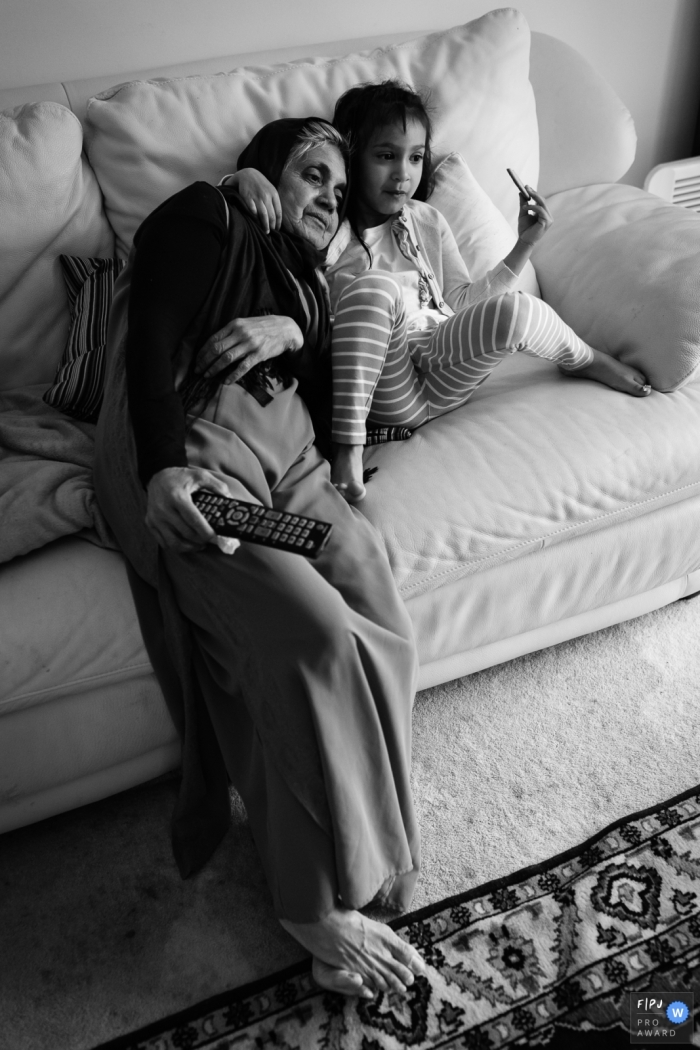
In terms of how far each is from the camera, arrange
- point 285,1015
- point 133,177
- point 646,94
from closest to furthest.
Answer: point 285,1015 < point 133,177 < point 646,94

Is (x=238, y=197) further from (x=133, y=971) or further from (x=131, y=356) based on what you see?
(x=133, y=971)

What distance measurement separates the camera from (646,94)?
8.20ft

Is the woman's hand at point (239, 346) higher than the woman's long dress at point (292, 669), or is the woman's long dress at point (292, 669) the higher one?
the woman's hand at point (239, 346)

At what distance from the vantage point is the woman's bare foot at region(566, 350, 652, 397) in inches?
59.5

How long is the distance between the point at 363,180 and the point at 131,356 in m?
0.71

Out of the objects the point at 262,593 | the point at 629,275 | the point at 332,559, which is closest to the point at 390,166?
the point at 629,275

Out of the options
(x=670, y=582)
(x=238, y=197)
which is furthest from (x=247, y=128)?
(x=670, y=582)

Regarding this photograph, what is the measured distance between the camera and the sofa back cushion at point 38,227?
148cm

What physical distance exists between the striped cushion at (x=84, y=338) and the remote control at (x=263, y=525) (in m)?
0.49

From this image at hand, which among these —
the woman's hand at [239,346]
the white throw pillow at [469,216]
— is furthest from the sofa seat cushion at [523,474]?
the white throw pillow at [469,216]

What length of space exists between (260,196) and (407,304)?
0.38 metres

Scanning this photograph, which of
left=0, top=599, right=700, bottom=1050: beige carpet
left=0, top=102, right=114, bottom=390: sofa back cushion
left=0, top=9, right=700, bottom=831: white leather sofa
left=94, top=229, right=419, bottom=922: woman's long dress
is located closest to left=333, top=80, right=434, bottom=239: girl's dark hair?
left=0, top=9, right=700, bottom=831: white leather sofa

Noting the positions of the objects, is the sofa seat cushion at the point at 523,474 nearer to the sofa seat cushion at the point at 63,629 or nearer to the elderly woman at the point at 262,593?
the elderly woman at the point at 262,593

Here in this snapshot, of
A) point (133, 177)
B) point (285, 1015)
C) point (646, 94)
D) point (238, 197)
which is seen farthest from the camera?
point (646, 94)
